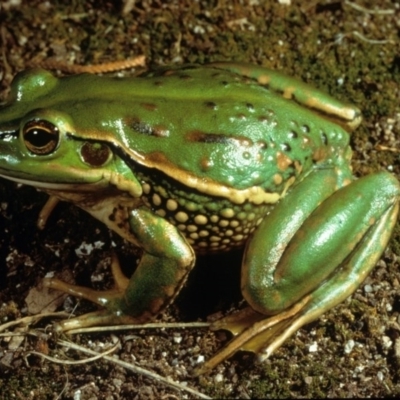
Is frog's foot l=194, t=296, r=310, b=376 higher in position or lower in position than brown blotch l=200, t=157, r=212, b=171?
lower

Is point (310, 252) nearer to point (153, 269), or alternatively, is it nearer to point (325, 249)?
point (325, 249)

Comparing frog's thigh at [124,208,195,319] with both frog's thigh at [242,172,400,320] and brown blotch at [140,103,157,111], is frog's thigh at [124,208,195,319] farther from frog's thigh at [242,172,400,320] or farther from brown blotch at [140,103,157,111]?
brown blotch at [140,103,157,111]

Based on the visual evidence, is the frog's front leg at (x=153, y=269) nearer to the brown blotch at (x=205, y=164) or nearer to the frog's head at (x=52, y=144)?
the frog's head at (x=52, y=144)

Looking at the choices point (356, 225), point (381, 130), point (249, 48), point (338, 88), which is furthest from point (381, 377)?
point (249, 48)

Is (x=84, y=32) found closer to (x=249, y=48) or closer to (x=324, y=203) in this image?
(x=249, y=48)

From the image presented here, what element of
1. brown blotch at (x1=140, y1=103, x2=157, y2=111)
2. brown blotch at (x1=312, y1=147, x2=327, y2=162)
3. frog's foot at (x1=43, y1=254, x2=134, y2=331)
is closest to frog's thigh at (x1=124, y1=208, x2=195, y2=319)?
frog's foot at (x1=43, y1=254, x2=134, y2=331)

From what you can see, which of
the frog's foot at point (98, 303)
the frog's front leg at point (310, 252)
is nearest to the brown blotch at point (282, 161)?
the frog's front leg at point (310, 252)
